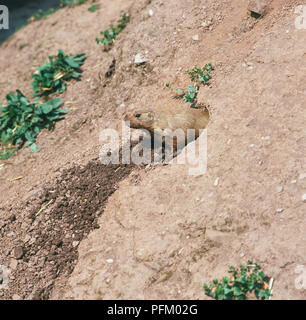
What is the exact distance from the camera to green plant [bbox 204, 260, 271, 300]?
324cm

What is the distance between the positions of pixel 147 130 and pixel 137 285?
1750 mm

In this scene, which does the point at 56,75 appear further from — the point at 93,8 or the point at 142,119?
the point at 142,119

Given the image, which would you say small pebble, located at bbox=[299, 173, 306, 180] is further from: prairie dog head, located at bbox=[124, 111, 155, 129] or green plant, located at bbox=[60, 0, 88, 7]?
green plant, located at bbox=[60, 0, 88, 7]

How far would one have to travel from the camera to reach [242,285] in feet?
10.7

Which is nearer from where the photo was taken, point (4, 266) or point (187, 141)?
point (4, 266)

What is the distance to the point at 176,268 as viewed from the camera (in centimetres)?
360

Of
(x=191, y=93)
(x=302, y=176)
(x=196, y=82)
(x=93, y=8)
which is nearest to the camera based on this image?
(x=302, y=176)

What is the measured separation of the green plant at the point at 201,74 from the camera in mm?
4699

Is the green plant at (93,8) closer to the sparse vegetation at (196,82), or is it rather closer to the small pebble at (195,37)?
the small pebble at (195,37)

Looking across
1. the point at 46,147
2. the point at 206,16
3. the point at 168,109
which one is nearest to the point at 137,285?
the point at 168,109

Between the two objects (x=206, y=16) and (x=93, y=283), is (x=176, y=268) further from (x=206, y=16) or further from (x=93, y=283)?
(x=206, y=16)

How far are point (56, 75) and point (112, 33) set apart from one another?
42.9 inches

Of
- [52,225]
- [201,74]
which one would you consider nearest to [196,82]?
[201,74]

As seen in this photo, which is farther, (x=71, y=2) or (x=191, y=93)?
(x=71, y=2)
